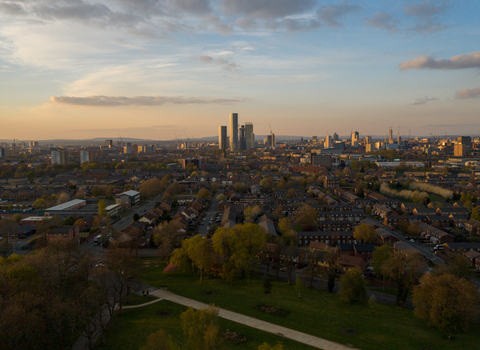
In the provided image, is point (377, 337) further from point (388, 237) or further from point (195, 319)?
point (388, 237)

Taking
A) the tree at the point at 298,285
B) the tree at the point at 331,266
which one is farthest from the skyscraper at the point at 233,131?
the tree at the point at 298,285

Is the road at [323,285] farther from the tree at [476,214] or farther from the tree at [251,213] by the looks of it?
the tree at [476,214]

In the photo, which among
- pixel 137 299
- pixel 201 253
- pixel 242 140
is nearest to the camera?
pixel 137 299

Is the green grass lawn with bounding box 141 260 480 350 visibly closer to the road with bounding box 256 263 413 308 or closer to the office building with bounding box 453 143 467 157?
the road with bounding box 256 263 413 308

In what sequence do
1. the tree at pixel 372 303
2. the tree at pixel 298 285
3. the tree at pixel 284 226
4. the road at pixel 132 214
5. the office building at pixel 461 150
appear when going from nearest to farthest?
the tree at pixel 372 303
the tree at pixel 298 285
the tree at pixel 284 226
the road at pixel 132 214
the office building at pixel 461 150

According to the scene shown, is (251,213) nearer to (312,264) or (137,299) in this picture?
(312,264)

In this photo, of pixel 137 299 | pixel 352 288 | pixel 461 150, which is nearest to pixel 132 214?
pixel 137 299

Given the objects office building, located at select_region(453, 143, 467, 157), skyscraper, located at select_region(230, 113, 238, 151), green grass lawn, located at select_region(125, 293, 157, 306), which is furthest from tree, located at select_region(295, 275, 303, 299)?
skyscraper, located at select_region(230, 113, 238, 151)
